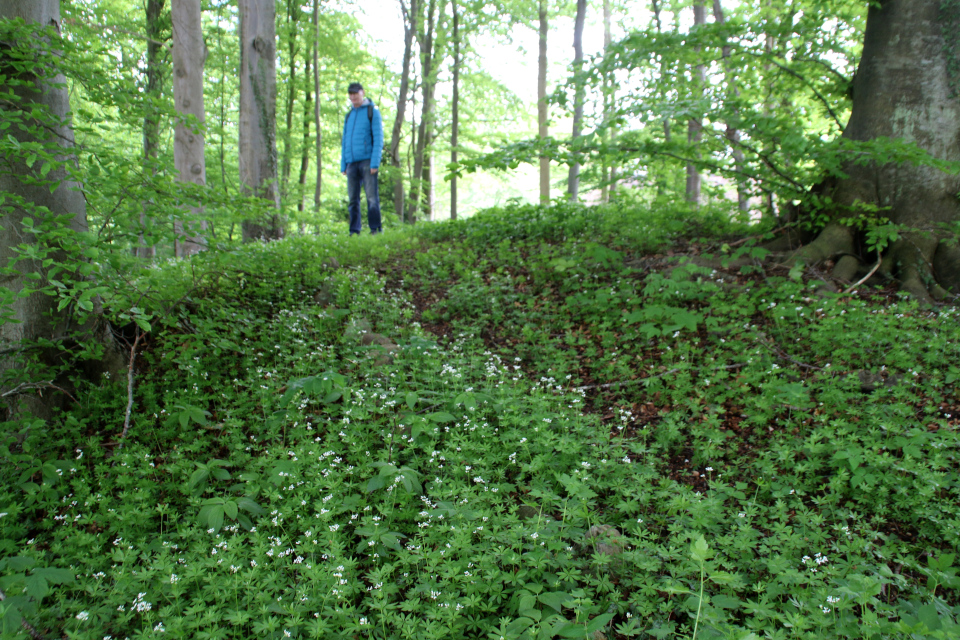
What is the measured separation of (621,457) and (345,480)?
5.83 feet

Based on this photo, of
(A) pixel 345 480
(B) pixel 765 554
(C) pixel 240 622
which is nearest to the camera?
(C) pixel 240 622

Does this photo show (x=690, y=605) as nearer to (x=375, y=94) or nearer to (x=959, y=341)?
(x=959, y=341)

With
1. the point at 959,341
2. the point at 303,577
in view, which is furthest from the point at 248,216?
the point at 959,341

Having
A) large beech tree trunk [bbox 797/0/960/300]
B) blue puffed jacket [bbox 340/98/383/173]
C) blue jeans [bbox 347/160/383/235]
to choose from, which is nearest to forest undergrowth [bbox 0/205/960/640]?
large beech tree trunk [bbox 797/0/960/300]

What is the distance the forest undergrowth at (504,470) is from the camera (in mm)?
2135

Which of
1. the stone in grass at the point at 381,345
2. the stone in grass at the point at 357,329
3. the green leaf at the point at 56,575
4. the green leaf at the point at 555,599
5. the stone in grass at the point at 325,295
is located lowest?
the green leaf at the point at 555,599

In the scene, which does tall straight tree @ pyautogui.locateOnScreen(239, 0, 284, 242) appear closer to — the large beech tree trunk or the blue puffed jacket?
the blue puffed jacket

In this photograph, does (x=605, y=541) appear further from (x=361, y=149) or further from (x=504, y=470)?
(x=361, y=149)

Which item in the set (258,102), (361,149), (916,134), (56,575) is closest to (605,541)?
(56,575)

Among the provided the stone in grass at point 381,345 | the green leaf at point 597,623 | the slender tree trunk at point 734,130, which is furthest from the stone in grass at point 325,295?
the slender tree trunk at point 734,130

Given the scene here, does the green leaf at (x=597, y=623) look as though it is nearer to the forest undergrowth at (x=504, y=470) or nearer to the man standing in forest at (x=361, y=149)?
the forest undergrowth at (x=504, y=470)

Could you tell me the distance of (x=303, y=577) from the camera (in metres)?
2.27

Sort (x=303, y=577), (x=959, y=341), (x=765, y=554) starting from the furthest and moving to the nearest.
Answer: (x=959, y=341)
(x=765, y=554)
(x=303, y=577)

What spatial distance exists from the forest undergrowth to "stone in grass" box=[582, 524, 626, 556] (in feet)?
0.07
